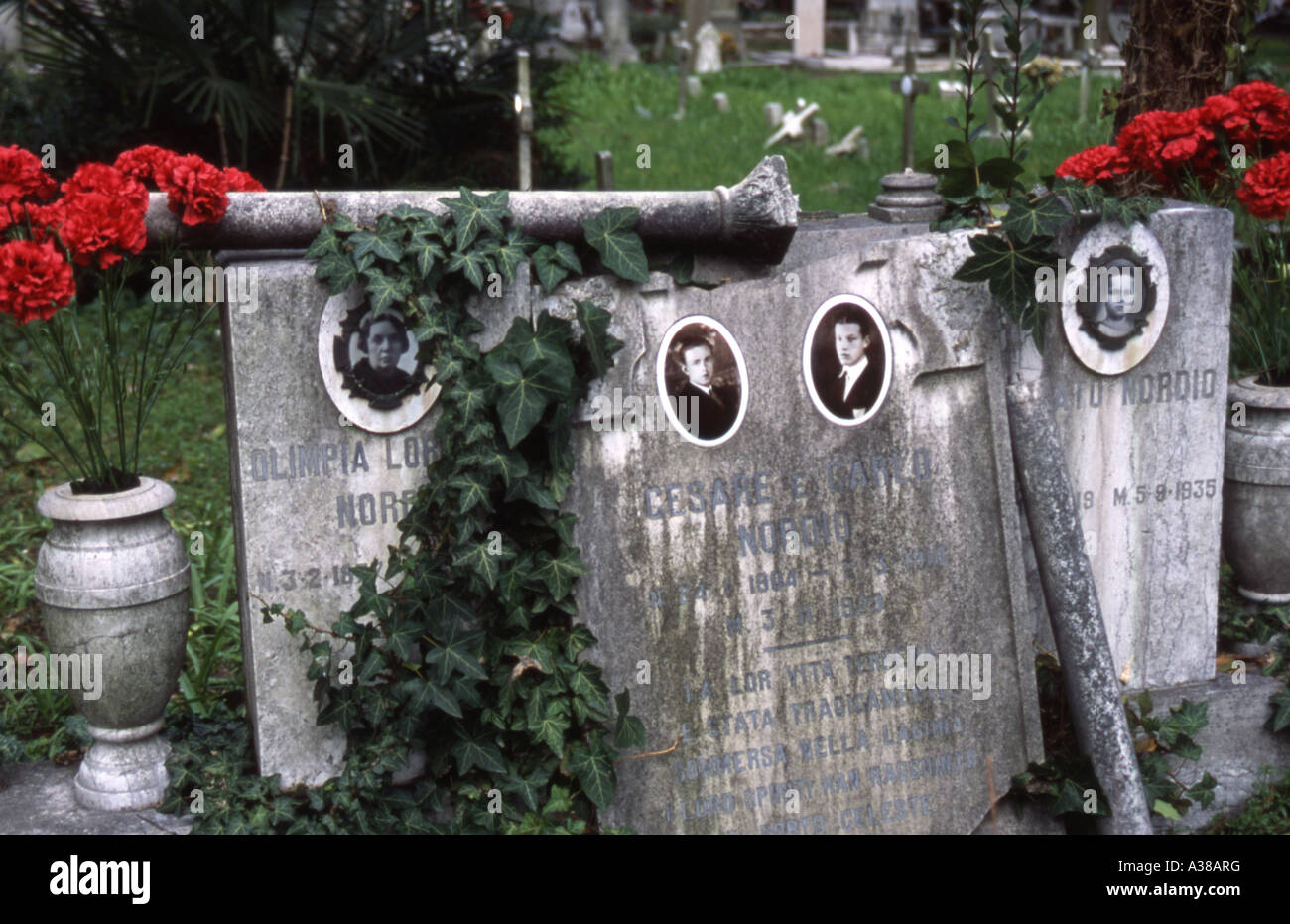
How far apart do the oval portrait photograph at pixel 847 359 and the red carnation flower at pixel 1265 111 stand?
5.10 ft

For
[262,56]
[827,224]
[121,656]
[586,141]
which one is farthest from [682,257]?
[586,141]

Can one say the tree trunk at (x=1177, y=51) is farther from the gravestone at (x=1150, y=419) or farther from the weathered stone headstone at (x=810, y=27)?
the weathered stone headstone at (x=810, y=27)

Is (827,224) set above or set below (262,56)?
below

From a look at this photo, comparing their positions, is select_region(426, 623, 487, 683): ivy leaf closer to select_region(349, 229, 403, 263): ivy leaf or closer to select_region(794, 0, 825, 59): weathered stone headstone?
select_region(349, 229, 403, 263): ivy leaf

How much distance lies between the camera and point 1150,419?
14.2 ft

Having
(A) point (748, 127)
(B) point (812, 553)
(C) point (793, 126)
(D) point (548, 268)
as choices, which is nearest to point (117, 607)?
(D) point (548, 268)

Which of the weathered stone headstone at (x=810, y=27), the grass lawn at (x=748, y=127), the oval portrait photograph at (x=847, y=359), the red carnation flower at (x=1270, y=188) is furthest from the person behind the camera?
the weathered stone headstone at (x=810, y=27)

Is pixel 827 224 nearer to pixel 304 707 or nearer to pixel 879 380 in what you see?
pixel 879 380

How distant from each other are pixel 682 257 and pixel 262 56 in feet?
14.1

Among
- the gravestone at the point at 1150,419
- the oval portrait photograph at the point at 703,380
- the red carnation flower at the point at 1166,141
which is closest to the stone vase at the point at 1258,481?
the gravestone at the point at 1150,419

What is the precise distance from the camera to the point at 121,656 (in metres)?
3.62

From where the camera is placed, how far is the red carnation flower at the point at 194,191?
3.41 meters

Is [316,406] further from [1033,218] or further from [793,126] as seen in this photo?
[793,126]

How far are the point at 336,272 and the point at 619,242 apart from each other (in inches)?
28.2
